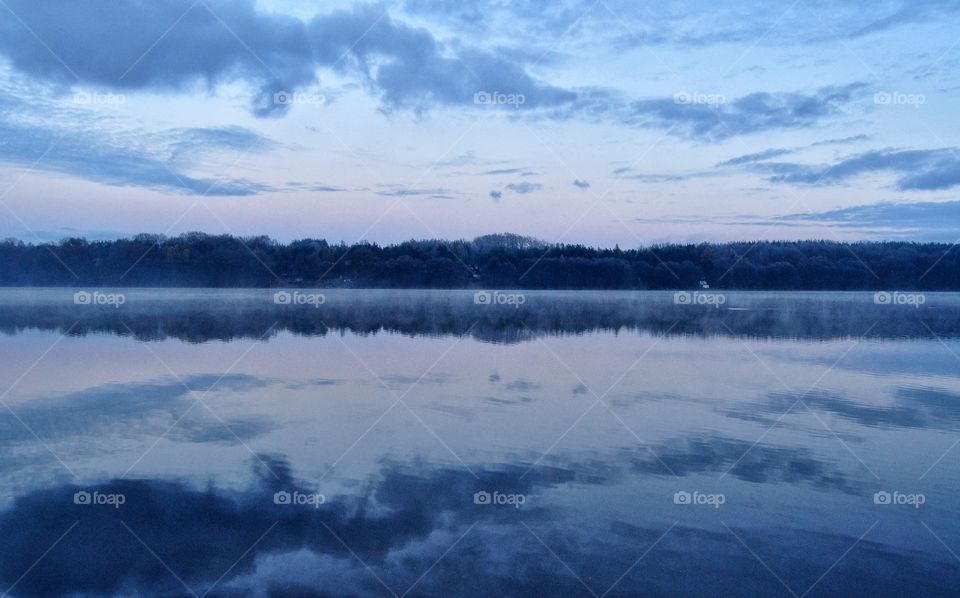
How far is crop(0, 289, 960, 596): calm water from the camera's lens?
7.06 meters

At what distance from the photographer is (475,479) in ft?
32.2

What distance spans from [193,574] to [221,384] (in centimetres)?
1080

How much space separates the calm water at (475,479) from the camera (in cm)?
706

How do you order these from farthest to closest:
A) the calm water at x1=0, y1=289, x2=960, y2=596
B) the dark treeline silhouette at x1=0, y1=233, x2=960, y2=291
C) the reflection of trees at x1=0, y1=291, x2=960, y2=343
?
the dark treeline silhouette at x1=0, y1=233, x2=960, y2=291
the reflection of trees at x1=0, y1=291, x2=960, y2=343
the calm water at x1=0, y1=289, x2=960, y2=596

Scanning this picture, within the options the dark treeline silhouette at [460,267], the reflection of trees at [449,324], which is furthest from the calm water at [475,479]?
the dark treeline silhouette at [460,267]

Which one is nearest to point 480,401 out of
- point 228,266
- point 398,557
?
point 398,557

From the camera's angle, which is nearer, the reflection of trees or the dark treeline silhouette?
the reflection of trees

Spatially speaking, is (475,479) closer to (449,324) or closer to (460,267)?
(449,324)

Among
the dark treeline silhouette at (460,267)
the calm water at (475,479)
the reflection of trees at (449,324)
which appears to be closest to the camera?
the calm water at (475,479)

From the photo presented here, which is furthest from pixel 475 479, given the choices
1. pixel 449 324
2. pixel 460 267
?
pixel 460 267

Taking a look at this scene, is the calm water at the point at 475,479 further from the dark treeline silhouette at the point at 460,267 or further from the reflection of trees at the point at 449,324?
the dark treeline silhouette at the point at 460,267

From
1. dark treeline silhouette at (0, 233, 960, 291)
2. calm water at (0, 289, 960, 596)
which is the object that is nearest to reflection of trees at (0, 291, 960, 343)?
calm water at (0, 289, 960, 596)

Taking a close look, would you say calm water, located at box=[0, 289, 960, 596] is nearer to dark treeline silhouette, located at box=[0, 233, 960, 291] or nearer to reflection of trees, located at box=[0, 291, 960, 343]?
reflection of trees, located at box=[0, 291, 960, 343]

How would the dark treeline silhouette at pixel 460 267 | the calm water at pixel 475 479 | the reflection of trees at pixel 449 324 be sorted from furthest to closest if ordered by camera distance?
the dark treeline silhouette at pixel 460 267, the reflection of trees at pixel 449 324, the calm water at pixel 475 479
